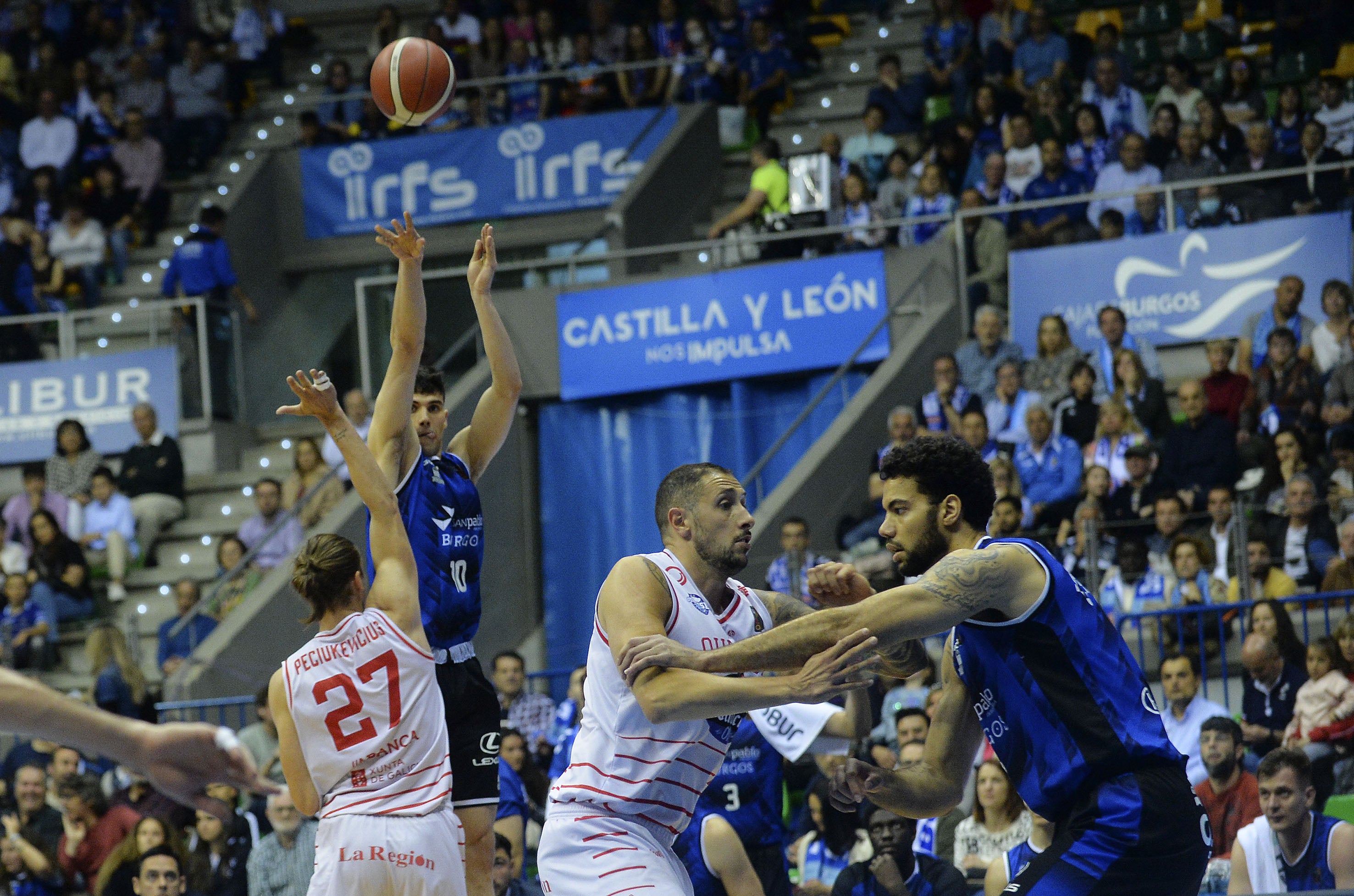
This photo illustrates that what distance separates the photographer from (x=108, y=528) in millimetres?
16984

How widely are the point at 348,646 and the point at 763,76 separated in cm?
1480

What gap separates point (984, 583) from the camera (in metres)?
4.83

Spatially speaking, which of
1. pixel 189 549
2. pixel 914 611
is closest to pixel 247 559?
pixel 189 549

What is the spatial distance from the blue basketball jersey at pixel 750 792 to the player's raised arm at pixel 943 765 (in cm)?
297

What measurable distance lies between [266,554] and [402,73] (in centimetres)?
799

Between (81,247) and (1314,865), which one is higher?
(81,247)

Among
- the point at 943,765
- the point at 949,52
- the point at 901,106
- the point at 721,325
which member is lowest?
the point at 943,765

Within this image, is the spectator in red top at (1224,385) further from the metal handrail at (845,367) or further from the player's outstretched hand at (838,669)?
the player's outstretched hand at (838,669)

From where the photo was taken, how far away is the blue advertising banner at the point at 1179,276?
1475 cm

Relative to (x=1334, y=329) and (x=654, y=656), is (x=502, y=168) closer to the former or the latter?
(x=1334, y=329)

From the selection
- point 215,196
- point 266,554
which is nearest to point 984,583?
point 266,554

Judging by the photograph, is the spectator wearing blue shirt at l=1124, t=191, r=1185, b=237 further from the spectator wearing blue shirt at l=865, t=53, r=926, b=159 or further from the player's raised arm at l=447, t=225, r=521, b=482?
the player's raised arm at l=447, t=225, r=521, b=482

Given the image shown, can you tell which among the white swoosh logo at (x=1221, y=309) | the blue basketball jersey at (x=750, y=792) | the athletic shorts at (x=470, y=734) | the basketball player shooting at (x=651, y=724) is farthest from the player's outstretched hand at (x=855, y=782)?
the white swoosh logo at (x=1221, y=309)

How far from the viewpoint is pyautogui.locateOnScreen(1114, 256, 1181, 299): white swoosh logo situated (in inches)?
602
